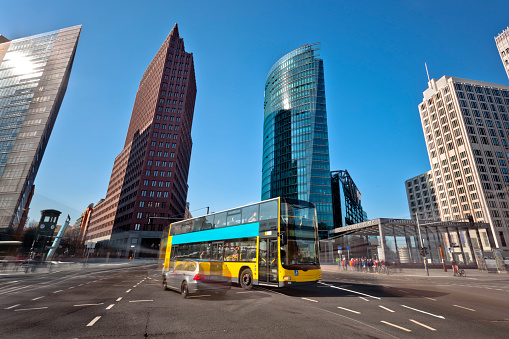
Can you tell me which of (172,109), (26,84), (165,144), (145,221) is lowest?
(145,221)

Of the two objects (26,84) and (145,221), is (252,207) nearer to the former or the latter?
(145,221)

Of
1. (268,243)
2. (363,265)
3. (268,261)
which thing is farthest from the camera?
(363,265)

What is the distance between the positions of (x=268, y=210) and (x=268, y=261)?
106 inches

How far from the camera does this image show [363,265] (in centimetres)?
3488

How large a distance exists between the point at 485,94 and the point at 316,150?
64.1 metres

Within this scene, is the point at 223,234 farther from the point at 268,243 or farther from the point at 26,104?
the point at 26,104

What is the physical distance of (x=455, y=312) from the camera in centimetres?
880

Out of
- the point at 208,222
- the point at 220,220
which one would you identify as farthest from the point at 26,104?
the point at 220,220

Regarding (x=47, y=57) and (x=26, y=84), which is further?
(x=47, y=57)

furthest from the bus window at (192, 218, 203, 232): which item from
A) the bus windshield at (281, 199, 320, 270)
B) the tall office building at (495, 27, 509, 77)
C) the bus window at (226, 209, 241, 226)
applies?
the tall office building at (495, 27, 509, 77)

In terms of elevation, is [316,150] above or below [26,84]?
below

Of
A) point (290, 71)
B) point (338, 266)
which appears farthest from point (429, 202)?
point (338, 266)

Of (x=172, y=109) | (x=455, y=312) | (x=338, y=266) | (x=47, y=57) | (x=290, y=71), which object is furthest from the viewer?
(x=290, y=71)

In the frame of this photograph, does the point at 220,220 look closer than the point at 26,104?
Yes
